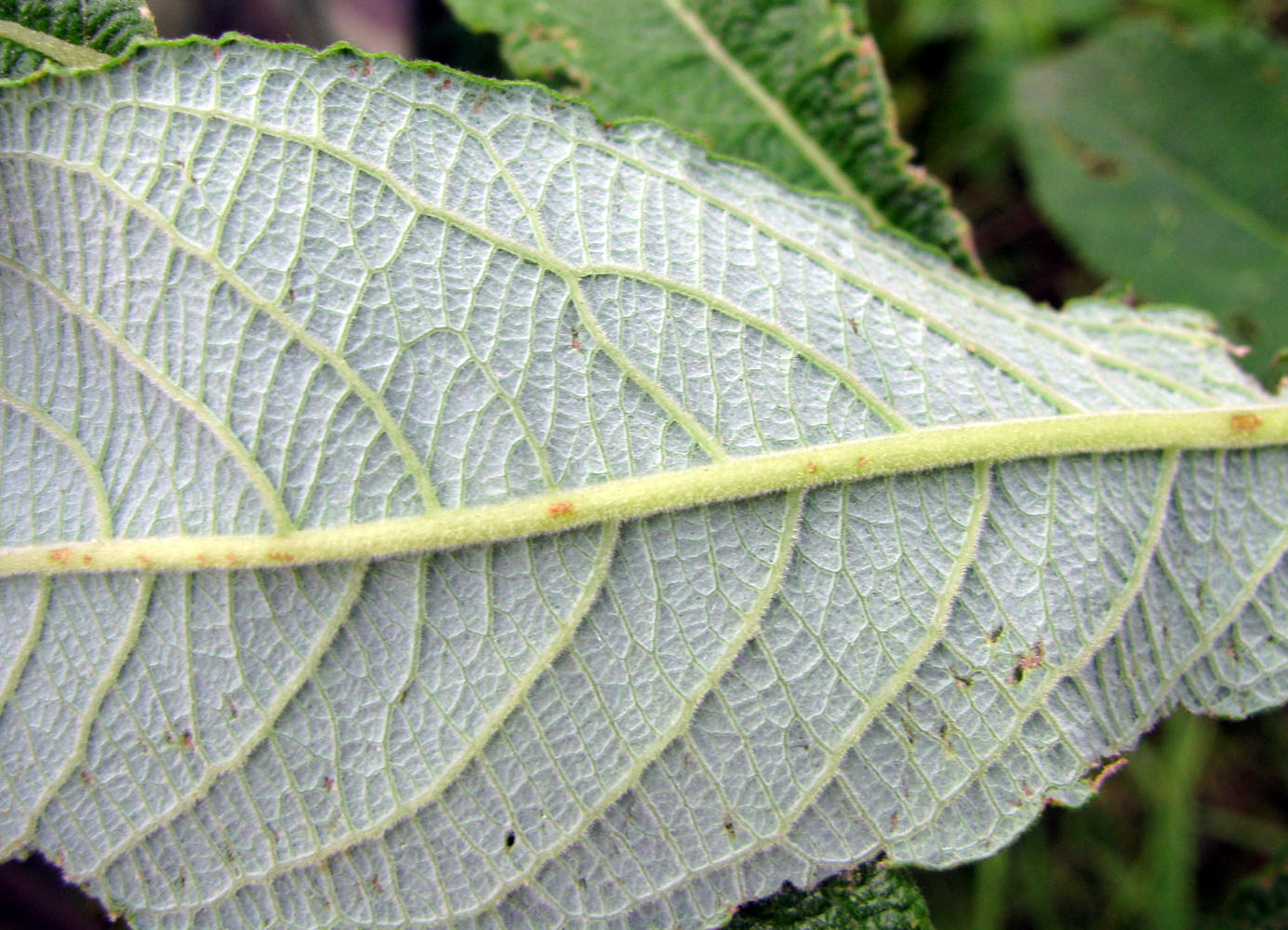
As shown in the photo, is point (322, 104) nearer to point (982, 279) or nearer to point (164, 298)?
point (164, 298)

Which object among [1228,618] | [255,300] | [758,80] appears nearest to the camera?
[255,300]

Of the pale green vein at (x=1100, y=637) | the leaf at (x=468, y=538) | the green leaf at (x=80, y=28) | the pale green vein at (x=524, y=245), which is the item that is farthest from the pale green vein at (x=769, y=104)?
the green leaf at (x=80, y=28)

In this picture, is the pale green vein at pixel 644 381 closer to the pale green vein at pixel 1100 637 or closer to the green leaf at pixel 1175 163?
the pale green vein at pixel 1100 637

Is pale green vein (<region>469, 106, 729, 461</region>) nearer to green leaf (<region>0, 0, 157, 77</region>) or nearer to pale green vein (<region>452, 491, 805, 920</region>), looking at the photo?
pale green vein (<region>452, 491, 805, 920</region>)

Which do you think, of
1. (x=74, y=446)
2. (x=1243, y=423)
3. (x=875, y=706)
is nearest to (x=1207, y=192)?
(x=1243, y=423)

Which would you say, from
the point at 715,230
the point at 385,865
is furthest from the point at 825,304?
the point at 385,865

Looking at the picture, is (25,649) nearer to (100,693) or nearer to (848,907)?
(100,693)
